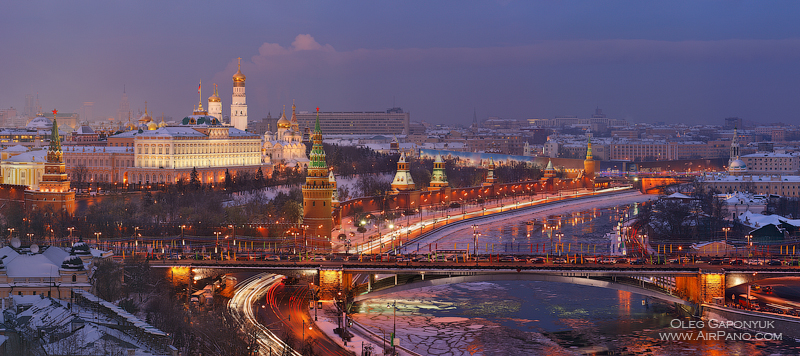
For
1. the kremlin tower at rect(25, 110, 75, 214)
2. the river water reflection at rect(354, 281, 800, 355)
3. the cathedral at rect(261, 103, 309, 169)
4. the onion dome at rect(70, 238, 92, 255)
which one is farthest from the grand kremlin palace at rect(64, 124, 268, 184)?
the onion dome at rect(70, 238, 92, 255)

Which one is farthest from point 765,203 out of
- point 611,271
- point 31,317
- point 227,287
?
point 31,317

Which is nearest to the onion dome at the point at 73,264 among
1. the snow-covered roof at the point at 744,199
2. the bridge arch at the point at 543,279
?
the bridge arch at the point at 543,279

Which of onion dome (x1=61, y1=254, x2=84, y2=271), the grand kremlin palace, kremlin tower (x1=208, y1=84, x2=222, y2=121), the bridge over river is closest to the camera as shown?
onion dome (x1=61, y1=254, x2=84, y2=271)

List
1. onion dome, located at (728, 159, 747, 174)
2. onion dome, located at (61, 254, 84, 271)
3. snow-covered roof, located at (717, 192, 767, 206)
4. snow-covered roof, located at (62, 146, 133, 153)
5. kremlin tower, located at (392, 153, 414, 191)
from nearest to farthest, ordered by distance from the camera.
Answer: onion dome, located at (61, 254, 84, 271) < snow-covered roof, located at (717, 192, 767, 206) < kremlin tower, located at (392, 153, 414, 191) < snow-covered roof, located at (62, 146, 133, 153) < onion dome, located at (728, 159, 747, 174)

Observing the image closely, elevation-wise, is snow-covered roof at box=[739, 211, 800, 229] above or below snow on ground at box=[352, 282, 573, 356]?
above

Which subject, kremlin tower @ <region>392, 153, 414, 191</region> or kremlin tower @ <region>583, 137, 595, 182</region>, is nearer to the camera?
kremlin tower @ <region>392, 153, 414, 191</region>

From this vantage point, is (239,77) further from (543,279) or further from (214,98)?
(543,279)

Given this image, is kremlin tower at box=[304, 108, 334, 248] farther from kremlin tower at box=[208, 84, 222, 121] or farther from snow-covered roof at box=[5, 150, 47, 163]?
kremlin tower at box=[208, 84, 222, 121]

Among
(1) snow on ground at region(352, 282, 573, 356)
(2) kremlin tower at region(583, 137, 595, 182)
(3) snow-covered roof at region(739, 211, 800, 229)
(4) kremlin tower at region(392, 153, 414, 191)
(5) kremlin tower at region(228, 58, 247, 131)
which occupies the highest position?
(5) kremlin tower at region(228, 58, 247, 131)

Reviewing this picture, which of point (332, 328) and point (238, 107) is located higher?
point (238, 107)

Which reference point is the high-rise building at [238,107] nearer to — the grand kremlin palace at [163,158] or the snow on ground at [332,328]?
the grand kremlin palace at [163,158]

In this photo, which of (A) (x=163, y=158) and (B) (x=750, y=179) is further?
(B) (x=750, y=179)

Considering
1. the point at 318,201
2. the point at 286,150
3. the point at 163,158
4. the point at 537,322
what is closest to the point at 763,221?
the point at 318,201
